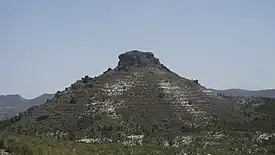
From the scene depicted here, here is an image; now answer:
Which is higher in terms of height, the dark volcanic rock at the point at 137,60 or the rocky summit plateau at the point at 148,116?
the dark volcanic rock at the point at 137,60

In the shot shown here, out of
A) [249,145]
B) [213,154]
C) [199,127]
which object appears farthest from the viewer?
[199,127]

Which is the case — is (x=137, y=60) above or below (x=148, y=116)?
above

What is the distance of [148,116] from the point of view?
A: 276 ft

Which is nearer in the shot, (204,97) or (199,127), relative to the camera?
(199,127)

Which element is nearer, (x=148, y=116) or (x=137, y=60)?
(x=148, y=116)

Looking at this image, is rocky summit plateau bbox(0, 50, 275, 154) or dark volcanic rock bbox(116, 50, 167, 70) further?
dark volcanic rock bbox(116, 50, 167, 70)

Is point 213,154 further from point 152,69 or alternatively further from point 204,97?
point 152,69

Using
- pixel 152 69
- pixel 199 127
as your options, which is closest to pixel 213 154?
pixel 199 127

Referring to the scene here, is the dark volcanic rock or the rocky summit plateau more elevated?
the dark volcanic rock

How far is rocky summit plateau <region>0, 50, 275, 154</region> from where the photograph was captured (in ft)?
200

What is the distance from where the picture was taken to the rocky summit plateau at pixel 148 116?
61.0 metres

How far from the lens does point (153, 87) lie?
100 meters

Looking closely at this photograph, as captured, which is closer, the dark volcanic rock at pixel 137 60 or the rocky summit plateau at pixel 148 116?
the rocky summit plateau at pixel 148 116

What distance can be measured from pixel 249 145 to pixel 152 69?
6656 cm
